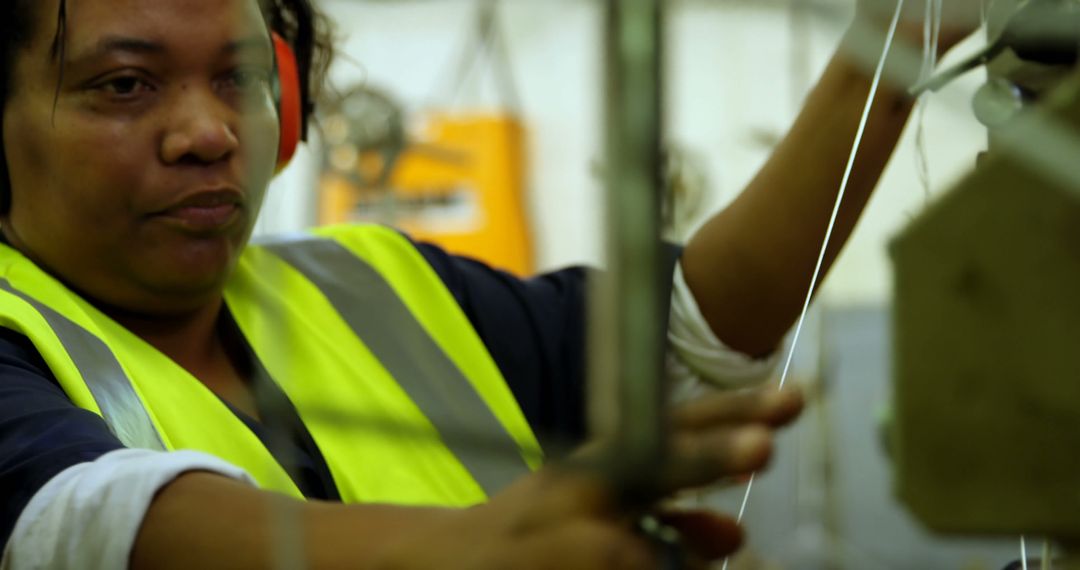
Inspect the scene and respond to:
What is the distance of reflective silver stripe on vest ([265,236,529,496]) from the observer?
27.7 inches

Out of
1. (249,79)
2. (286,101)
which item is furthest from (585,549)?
(286,101)

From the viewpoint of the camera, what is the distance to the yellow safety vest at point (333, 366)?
1.94 feet

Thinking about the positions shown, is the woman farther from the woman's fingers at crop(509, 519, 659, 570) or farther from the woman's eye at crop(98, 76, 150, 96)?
the woman's fingers at crop(509, 519, 659, 570)

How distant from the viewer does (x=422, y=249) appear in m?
0.82

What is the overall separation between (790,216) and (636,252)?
1.41ft

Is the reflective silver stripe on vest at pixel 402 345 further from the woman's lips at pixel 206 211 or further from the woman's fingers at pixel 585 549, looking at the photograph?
the woman's fingers at pixel 585 549

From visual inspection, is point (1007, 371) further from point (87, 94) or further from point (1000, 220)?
point (87, 94)

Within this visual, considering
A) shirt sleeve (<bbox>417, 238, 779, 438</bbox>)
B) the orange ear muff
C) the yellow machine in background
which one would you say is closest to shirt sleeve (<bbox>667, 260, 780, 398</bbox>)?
shirt sleeve (<bbox>417, 238, 779, 438</bbox>)

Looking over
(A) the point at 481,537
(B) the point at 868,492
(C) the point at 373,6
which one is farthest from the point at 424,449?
(C) the point at 373,6

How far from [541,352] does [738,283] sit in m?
0.15

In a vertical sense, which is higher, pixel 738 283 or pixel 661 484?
pixel 661 484

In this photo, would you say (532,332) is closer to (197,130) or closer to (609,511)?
(197,130)

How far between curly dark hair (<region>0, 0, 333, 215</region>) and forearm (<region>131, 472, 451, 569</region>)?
34 cm

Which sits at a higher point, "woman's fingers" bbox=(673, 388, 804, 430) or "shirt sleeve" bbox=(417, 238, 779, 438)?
"woman's fingers" bbox=(673, 388, 804, 430)
